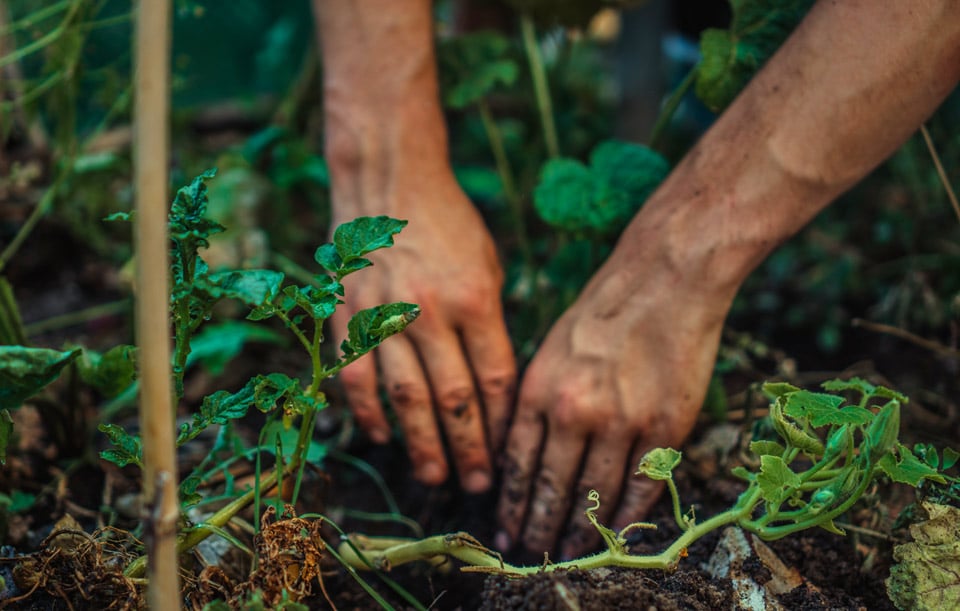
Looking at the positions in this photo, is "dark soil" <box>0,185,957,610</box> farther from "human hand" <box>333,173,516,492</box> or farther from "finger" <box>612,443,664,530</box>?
"human hand" <box>333,173,516,492</box>

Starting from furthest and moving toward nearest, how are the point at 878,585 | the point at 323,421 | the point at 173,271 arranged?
1. the point at 323,421
2. the point at 878,585
3. the point at 173,271

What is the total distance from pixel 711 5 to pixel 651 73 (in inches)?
31.8

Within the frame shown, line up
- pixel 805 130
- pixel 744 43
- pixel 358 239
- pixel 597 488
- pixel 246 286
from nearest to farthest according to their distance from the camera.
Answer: pixel 246 286 → pixel 358 239 → pixel 805 130 → pixel 597 488 → pixel 744 43

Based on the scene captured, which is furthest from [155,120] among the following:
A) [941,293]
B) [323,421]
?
[941,293]

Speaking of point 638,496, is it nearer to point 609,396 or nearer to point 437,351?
point 609,396

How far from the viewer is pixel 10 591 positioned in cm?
83

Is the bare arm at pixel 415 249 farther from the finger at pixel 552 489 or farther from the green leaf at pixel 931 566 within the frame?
the green leaf at pixel 931 566

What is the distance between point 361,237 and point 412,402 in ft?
1.37

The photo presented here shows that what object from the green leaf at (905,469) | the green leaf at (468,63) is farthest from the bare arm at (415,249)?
the green leaf at (905,469)

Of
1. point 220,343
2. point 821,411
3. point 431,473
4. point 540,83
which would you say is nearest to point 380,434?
point 431,473

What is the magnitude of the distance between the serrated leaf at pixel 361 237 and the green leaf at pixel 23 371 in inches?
10.8

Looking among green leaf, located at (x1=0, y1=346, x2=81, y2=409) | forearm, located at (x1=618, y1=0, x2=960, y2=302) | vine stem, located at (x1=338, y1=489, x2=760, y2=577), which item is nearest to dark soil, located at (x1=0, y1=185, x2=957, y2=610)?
vine stem, located at (x1=338, y1=489, x2=760, y2=577)

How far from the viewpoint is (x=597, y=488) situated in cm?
108

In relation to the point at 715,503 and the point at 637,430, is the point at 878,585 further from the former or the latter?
the point at 637,430
